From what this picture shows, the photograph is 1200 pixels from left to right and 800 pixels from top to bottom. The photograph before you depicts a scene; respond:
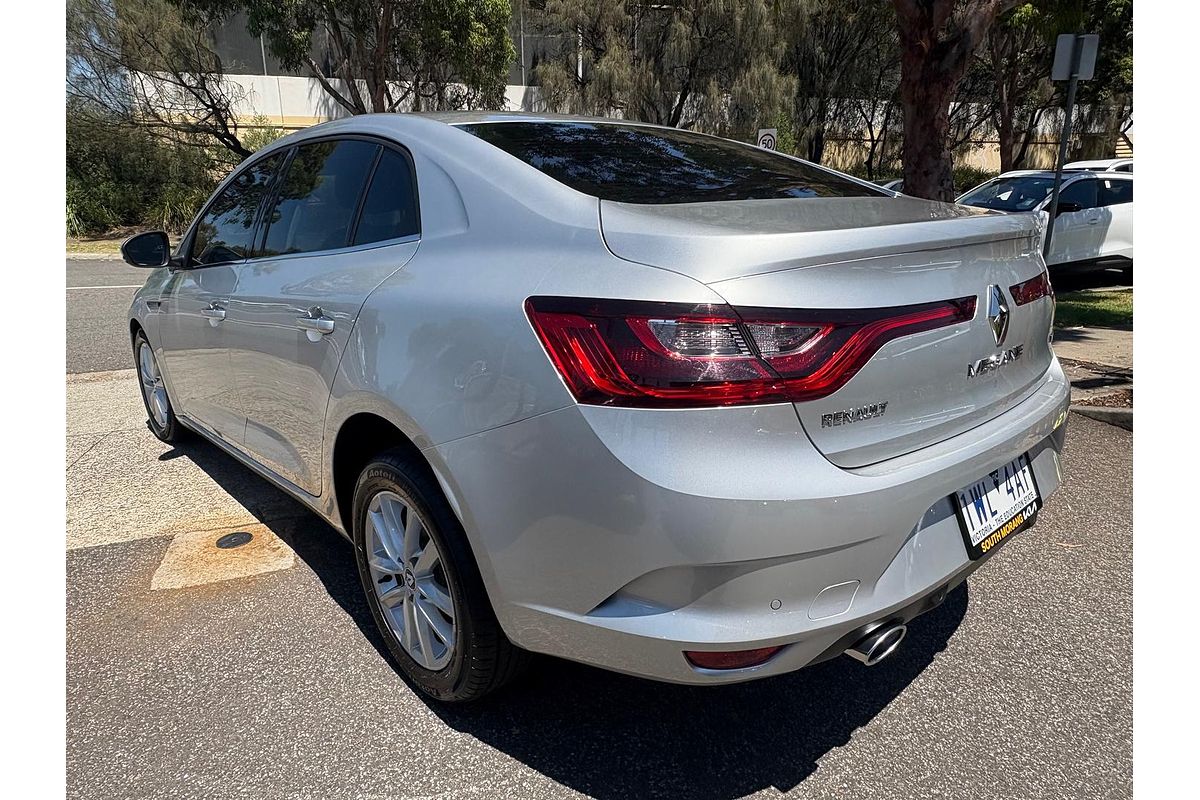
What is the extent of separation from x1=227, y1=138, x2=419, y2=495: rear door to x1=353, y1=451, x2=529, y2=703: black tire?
0.43 m

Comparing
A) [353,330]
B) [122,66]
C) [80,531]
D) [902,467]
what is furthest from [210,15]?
[902,467]

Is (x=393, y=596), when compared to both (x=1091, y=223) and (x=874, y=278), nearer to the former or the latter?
(x=874, y=278)

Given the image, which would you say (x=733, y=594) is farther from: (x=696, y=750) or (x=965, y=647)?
(x=965, y=647)

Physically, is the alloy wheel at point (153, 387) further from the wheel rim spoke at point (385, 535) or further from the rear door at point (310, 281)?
the wheel rim spoke at point (385, 535)

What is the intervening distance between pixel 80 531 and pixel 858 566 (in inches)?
139

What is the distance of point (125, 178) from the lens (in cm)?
2156

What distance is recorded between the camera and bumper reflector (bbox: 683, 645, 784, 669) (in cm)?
166

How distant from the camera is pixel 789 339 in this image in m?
1.59

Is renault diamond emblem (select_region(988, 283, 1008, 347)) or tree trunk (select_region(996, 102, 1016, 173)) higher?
tree trunk (select_region(996, 102, 1016, 173))

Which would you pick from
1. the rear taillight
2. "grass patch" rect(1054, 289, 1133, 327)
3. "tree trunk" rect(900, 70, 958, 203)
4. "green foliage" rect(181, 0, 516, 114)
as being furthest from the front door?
"green foliage" rect(181, 0, 516, 114)

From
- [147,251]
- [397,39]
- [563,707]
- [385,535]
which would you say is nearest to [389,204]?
[385,535]

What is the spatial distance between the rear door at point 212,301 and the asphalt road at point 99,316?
363cm

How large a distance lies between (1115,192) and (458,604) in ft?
37.4

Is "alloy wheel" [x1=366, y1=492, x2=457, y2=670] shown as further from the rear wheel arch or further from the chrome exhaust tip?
the chrome exhaust tip
